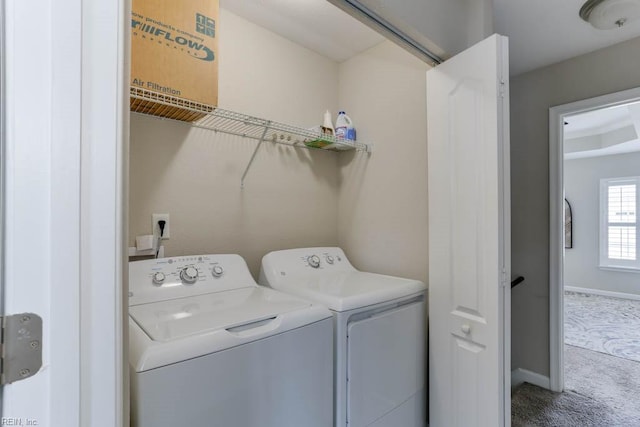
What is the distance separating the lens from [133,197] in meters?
1.45

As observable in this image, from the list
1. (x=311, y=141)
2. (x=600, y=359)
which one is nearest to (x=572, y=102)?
(x=311, y=141)

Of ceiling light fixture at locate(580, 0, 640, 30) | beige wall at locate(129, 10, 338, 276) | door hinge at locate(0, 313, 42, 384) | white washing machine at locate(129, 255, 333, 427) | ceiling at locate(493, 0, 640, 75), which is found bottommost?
white washing machine at locate(129, 255, 333, 427)

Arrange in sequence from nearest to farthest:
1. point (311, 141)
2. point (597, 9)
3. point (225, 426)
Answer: point (225, 426) → point (597, 9) → point (311, 141)

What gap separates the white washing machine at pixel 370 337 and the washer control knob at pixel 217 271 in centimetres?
27

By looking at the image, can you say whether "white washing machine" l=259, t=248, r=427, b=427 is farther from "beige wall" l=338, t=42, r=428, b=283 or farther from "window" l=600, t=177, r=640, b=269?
"window" l=600, t=177, r=640, b=269

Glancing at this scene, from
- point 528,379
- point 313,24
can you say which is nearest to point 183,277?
point 313,24

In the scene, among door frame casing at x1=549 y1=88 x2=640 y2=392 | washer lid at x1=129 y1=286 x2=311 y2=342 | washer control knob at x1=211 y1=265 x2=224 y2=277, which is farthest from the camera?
door frame casing at x1=549 y1=88 x2=640 y2=392

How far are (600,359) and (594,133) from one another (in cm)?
350

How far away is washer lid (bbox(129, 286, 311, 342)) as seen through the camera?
3.06 feet

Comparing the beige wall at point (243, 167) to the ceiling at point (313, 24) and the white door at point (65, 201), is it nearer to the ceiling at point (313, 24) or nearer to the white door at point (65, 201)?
the ceiling at point (313, 24)

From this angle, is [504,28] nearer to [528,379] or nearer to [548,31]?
[548,31]

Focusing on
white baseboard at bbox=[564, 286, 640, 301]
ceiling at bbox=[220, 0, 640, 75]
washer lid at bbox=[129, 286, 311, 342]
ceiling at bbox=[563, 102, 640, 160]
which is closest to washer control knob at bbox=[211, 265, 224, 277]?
washer lid at bbox=[129, 286, 311, 342]

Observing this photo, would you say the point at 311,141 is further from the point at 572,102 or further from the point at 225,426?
the point at 572,102

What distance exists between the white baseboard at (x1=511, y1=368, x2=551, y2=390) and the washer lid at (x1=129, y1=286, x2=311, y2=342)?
7.26 ft
